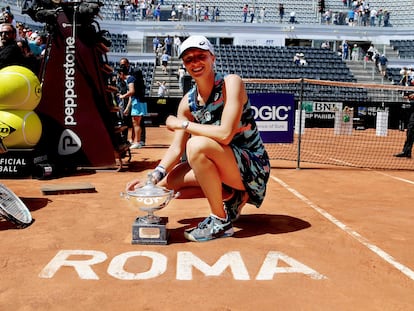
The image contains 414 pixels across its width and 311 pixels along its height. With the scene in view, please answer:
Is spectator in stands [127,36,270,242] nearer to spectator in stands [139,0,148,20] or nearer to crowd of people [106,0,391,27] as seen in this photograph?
crowd of people [106,0,391,27]

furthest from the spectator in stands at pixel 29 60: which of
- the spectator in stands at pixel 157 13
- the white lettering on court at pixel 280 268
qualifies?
the spectator in stands at pixel 157 13

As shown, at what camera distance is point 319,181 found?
7434 millimetres

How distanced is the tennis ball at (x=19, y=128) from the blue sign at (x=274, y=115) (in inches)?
153

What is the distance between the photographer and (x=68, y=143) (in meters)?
7.35

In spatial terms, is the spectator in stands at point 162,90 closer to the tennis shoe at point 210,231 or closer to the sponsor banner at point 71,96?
the sponsor banner at point 71,96

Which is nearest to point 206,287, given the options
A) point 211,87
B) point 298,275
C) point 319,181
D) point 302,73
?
point 298,275

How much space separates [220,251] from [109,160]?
436 cm

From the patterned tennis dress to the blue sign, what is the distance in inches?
187

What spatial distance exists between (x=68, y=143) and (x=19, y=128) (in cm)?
94

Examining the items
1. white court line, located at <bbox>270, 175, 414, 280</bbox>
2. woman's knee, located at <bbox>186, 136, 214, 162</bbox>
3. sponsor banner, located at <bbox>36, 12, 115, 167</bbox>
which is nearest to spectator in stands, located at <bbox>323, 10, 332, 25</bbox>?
sponsor banner, located at <bbox>36, 12, 115, 167</bbox>

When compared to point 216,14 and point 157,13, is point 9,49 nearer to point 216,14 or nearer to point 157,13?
point 157,13

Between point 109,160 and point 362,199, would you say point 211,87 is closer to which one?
point 362,199

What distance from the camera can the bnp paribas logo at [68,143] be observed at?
7324mm

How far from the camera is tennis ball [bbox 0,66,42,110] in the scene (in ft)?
21.2
